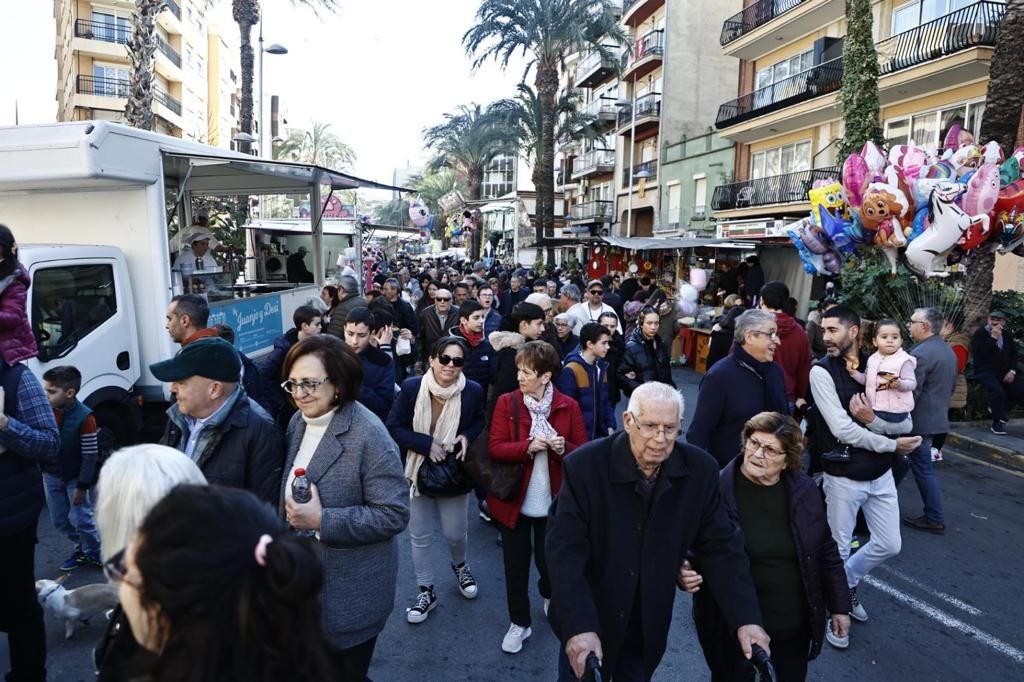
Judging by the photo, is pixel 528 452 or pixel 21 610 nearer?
pixel 21 610

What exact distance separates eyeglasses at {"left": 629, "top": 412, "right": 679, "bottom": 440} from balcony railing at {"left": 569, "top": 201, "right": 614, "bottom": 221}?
130 ft

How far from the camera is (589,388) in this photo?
500 centimetres

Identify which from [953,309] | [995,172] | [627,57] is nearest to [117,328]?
[995,172]

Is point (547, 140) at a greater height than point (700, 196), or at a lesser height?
greater

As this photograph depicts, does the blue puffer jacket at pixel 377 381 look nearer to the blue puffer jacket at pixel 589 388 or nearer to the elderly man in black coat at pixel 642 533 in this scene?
the blue puffer jacket at pixel 589 388

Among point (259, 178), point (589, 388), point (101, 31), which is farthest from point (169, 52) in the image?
point (589, 388)

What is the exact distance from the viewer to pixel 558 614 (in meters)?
2.57

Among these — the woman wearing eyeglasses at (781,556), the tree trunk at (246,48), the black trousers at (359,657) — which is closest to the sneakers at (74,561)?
the black trousers at (359,657)

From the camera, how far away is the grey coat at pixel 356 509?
2496 millimetres

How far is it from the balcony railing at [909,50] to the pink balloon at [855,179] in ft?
18.1

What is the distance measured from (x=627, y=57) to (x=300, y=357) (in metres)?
38.1

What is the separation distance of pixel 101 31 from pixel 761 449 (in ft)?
141

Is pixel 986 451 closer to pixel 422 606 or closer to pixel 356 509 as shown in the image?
pixel 422 606

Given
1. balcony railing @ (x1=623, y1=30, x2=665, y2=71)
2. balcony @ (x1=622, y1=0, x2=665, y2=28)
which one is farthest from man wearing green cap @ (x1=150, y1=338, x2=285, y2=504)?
balcony @ (x1=622, y1=0, x2=665, y2=28)
